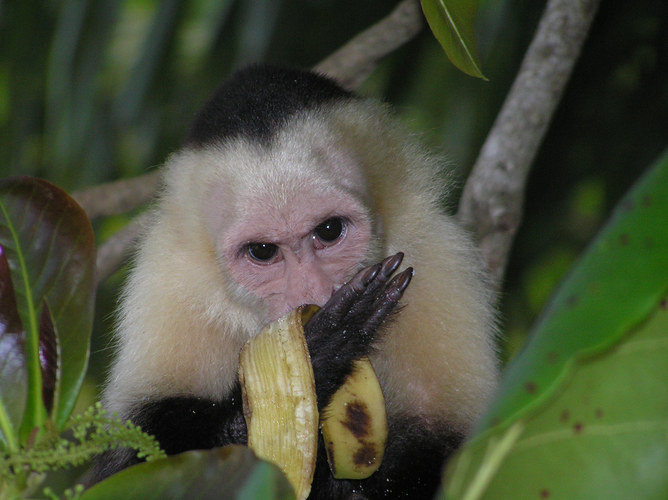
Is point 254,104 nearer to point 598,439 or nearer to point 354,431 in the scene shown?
point 354,431

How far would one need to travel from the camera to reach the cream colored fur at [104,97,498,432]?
2174mm

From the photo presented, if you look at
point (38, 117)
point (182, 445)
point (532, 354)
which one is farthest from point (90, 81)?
point (532, 354)

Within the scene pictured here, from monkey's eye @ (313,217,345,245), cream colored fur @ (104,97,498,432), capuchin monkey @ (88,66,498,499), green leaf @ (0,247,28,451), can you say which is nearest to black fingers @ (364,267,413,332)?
capuchin monkey @ (88,66,498,499)

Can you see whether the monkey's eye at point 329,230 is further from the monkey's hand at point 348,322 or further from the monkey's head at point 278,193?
the monkey's hand at point 348,322

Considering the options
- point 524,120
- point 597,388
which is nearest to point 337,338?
point 597,388

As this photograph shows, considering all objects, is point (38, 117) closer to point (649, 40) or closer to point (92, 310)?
point (92, 310)

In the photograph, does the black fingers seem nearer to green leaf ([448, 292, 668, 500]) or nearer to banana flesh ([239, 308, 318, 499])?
banana flesh ([239, 308, 318, 499])

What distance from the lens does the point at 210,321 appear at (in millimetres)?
2260

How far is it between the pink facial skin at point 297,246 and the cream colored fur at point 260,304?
0.12 feet

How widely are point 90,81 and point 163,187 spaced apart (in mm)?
808

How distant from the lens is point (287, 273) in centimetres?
215

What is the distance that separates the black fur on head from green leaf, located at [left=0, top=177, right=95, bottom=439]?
996 millimetres

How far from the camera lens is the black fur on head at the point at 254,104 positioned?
218cm

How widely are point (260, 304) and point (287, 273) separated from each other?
0.14 meters
